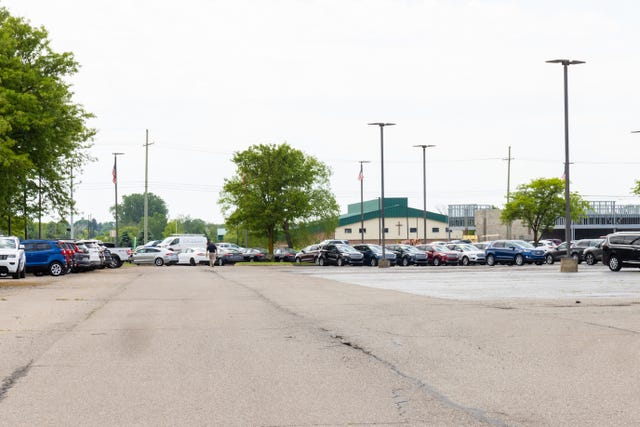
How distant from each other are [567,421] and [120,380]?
4412 mm

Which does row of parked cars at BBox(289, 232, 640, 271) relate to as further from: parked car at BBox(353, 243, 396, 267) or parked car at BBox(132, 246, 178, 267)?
parked car at BBox(132, 246, 178, 267)

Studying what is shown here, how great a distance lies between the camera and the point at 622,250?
1495 inches

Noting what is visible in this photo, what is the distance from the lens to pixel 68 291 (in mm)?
26906

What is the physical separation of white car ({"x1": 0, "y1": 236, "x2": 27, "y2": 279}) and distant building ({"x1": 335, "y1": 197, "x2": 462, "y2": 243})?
4329 inches

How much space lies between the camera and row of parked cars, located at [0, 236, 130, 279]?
113ft

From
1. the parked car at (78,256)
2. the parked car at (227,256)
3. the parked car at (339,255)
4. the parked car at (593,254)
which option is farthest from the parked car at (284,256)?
the parked car at (78,256)

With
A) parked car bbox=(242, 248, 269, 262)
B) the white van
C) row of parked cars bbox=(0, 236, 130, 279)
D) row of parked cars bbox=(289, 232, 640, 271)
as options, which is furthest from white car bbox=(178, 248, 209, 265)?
row of parked cars bbox=(0, 236, 130, 279)

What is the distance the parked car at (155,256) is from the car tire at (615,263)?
38.3 meters

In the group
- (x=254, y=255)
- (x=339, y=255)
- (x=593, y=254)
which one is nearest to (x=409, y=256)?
(x=339, y=255)

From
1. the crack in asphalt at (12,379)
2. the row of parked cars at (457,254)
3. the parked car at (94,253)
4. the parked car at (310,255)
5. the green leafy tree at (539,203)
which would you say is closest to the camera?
the crack in asphalt at (12,379)

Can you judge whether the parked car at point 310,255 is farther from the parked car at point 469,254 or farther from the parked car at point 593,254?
the parked car at point 593,254

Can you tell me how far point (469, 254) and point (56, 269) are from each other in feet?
98.4

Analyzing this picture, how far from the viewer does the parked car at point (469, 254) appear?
61.1m

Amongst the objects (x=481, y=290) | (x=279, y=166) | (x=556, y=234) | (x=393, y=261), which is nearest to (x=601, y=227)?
(x=556, y=234)
